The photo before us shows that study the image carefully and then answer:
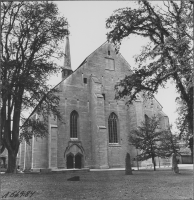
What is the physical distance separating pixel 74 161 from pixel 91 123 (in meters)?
5.61

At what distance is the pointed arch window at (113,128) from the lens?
32.1m

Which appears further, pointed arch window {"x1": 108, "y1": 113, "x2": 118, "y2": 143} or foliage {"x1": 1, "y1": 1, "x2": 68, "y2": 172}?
pointed arch window {"x1": 108, "y1": 113, "x2": 118, "y2": 143}

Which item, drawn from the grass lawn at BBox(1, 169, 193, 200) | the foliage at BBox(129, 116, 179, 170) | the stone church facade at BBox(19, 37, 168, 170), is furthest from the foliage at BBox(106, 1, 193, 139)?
the stone church facade at BBox(19, 37, 168, 170)

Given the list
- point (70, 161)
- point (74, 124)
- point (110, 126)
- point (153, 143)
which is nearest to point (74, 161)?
point (70, 161)

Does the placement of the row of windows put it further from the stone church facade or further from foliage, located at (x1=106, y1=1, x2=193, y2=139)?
foliage, located at (x1=106, y1=1, x2=193, y2=139)

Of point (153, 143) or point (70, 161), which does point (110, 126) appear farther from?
point (153, 143)

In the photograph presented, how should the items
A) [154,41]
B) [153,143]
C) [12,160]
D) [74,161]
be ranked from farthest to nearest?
[74,161] → [153,143] → [12,160] → [154,41]

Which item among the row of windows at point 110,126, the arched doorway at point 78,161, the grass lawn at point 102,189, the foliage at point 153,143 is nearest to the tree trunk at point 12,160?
the grass lawn at point 102,189

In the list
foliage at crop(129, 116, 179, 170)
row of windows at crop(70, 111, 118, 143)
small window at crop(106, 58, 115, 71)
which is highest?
small window at crop(106, 58, 115, 71)

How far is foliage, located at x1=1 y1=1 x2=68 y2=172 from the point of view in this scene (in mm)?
15909

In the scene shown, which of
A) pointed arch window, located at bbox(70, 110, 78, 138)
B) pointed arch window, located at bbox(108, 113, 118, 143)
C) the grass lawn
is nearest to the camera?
the grass lawn

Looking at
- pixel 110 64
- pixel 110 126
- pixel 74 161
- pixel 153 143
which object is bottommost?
pixel 74 161

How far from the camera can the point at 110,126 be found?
3247 cm

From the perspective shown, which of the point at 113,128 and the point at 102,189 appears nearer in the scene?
the point at 102,189
